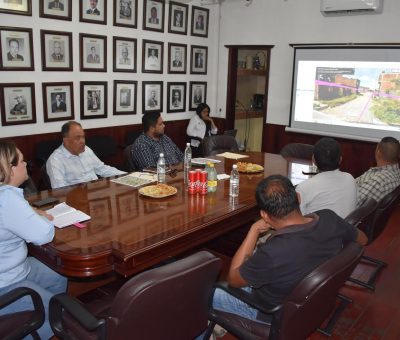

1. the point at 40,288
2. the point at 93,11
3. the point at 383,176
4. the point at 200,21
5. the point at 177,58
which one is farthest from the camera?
the point at 200,21

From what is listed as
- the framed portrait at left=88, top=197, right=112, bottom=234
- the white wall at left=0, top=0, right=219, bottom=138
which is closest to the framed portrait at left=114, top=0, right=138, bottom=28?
the white wall at left=0, top=0, right=219, bottom=138

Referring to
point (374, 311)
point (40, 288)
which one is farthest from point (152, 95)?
point (40, 288)

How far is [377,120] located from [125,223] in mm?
4323

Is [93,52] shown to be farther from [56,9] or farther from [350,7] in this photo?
[350,7]

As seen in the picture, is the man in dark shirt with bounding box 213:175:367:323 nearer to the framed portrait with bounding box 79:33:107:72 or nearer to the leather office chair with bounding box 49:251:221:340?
the leather office chair with bounding box 49:251:221:340

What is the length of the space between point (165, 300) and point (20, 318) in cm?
72

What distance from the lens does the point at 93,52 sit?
A: 493 cm

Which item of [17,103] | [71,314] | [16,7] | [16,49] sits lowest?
[71,314]

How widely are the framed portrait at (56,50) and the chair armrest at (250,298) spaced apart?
3.66m

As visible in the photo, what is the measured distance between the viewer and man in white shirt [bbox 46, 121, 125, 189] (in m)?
3.10

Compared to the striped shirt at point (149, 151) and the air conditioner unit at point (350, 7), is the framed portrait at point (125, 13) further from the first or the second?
the air conditioner unit at point (350, 7)

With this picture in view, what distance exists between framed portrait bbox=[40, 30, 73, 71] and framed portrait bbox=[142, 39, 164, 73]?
120 cm

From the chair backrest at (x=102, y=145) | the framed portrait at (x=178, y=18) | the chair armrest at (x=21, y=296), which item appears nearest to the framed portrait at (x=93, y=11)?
the framed portrait at (x=178, y=18)

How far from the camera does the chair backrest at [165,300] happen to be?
1.33m
